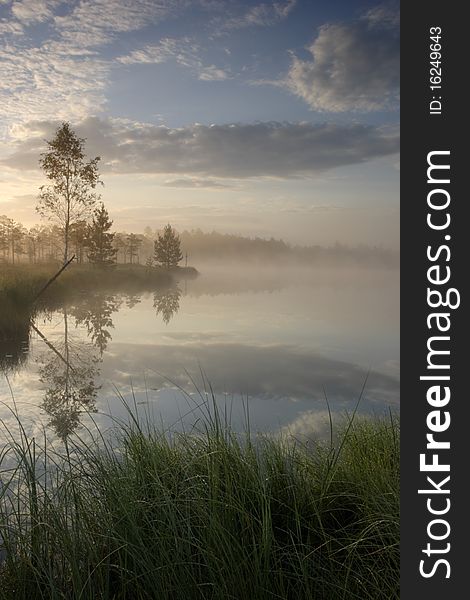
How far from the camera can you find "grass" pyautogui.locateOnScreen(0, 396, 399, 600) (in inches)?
101

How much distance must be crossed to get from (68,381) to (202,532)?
24.1 ft

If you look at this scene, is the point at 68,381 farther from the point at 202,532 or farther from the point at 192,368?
the point at 202,532

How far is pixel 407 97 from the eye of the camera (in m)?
2.07

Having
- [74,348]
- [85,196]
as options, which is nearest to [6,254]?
[85,196]

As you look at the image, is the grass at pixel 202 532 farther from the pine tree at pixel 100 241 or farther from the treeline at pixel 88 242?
the pine tree at pixel 100 241

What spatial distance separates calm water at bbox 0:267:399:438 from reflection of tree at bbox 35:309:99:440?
21 mm

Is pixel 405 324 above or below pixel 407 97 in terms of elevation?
below

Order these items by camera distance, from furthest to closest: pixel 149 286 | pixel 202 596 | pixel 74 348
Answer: pixel 149 286, pixel 74 348, pixel 202 596

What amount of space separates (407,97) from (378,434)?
3.35 metres

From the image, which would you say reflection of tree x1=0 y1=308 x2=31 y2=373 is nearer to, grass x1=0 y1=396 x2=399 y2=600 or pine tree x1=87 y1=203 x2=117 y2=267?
grass x1=0 y1=396 x2=399 y2=600

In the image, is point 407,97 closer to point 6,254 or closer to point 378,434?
point 378,434

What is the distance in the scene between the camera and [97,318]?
19.0 meters

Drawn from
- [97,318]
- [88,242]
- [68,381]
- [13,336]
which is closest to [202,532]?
[68,381]

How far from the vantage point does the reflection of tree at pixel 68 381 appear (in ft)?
22.5
